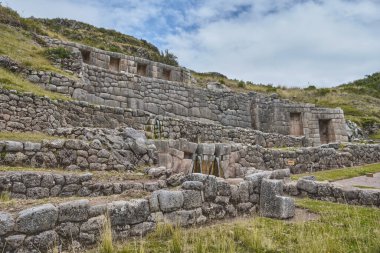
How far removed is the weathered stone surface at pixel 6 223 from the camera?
14.1 ft

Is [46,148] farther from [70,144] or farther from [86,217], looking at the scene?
[86,217]

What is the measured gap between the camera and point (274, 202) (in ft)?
24.9

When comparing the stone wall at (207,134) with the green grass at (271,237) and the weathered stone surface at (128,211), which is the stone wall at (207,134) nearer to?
the weathered stone surface at (128,211)

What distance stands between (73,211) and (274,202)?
4.49 metres

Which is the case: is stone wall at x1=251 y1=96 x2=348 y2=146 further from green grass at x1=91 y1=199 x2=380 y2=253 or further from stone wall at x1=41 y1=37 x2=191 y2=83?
green grass at x1=91 y1=199 x2=380 y2=253

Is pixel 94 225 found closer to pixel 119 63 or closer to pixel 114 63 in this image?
pixel 119 63

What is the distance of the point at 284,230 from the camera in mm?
6031

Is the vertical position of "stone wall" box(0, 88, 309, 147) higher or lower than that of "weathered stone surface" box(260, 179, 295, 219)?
higher

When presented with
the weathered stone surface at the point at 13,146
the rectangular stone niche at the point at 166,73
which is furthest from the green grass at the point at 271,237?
the rectangular stone niche at the point at 166,73

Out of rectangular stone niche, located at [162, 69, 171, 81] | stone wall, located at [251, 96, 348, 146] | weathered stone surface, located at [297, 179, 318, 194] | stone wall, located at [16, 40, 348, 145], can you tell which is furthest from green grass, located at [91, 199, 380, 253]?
rectangular stone niche, located at [162, 69, 171, 81]

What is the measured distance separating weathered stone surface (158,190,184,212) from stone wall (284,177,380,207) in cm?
474

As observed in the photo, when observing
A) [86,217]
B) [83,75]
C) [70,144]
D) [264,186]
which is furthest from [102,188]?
[83,75]

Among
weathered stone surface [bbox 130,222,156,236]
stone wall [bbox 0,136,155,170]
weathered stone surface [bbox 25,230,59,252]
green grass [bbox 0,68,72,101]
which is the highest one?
green grass [bbox 0,68,72,101]

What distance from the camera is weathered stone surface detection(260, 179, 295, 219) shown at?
735 centimetres
